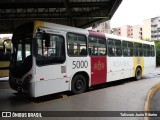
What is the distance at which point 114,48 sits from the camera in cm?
1222

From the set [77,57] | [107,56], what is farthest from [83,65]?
[107,56]

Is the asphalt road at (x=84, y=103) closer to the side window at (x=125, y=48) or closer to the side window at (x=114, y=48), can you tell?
the side window at (x=114, y=48)

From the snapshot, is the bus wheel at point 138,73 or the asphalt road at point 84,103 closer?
the asphalt road at point 84,103

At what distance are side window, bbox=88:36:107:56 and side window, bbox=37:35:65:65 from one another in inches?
74.9

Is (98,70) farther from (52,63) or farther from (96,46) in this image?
(52,63)

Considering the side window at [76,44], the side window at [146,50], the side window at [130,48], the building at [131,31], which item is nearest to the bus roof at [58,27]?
the side window at [76,44]

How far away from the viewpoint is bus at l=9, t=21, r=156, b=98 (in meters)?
7.99

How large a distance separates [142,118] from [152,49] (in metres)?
12.1

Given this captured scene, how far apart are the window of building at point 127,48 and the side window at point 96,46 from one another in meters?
2.21

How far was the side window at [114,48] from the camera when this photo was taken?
38.9 ft

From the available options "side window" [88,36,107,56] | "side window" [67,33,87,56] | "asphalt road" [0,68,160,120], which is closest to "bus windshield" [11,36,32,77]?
"asphalt road" [0,68,160,120]

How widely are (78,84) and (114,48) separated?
3528 mm

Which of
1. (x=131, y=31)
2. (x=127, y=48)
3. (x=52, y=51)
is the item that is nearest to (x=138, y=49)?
(x=127, y=48)

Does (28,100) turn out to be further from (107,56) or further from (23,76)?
(107,56)
